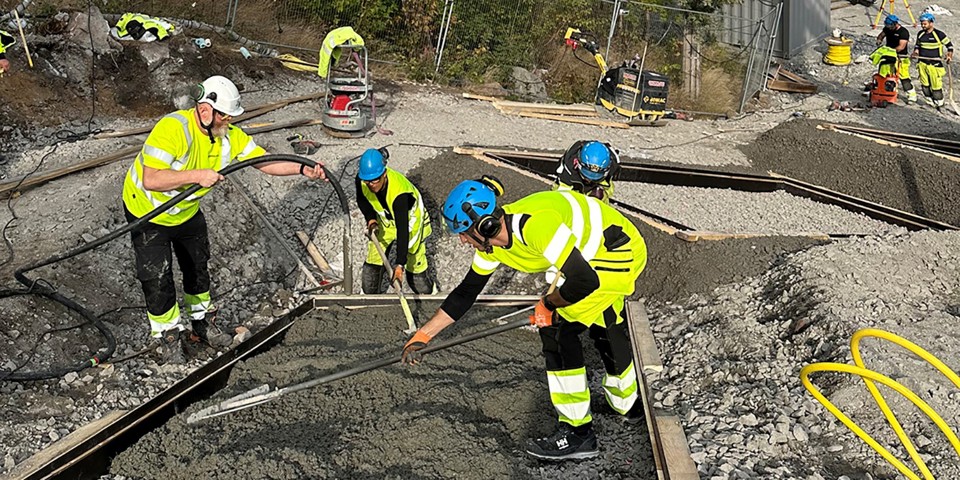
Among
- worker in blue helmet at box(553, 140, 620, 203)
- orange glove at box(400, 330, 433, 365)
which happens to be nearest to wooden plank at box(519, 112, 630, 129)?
worker in blue helmet at box(553, 140, 620, 203)

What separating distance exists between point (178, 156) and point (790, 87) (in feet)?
43.2

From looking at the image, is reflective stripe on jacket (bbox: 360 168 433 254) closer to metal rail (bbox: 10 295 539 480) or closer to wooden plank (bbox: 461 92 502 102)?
metal rail (bbox: 10 295 539 480)

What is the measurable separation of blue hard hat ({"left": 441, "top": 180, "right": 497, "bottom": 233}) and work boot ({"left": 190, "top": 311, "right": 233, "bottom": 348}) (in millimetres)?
2753

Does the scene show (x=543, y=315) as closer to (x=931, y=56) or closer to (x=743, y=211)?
(x=743, y=211)

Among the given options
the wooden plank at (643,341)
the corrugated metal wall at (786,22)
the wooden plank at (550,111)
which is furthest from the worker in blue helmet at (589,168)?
the corrugated metal wall at (786,22)

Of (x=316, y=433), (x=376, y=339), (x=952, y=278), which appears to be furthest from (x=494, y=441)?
(x=952, y=278)

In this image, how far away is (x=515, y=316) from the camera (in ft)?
20.3

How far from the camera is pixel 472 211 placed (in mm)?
3793

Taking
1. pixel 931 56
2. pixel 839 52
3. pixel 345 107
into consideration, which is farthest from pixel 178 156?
pixel 839 52

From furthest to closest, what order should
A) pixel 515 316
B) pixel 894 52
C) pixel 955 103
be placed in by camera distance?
pixel 955 103 → pixel 894 52 → pixel 515 316

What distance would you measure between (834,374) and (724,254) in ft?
6.67

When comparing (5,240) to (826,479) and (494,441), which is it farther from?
(826,479)

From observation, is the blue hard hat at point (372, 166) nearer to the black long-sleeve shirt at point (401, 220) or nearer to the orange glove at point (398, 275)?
the black long-sleeve shirt at point (401, 220)

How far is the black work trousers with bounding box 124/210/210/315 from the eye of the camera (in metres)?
5.15
